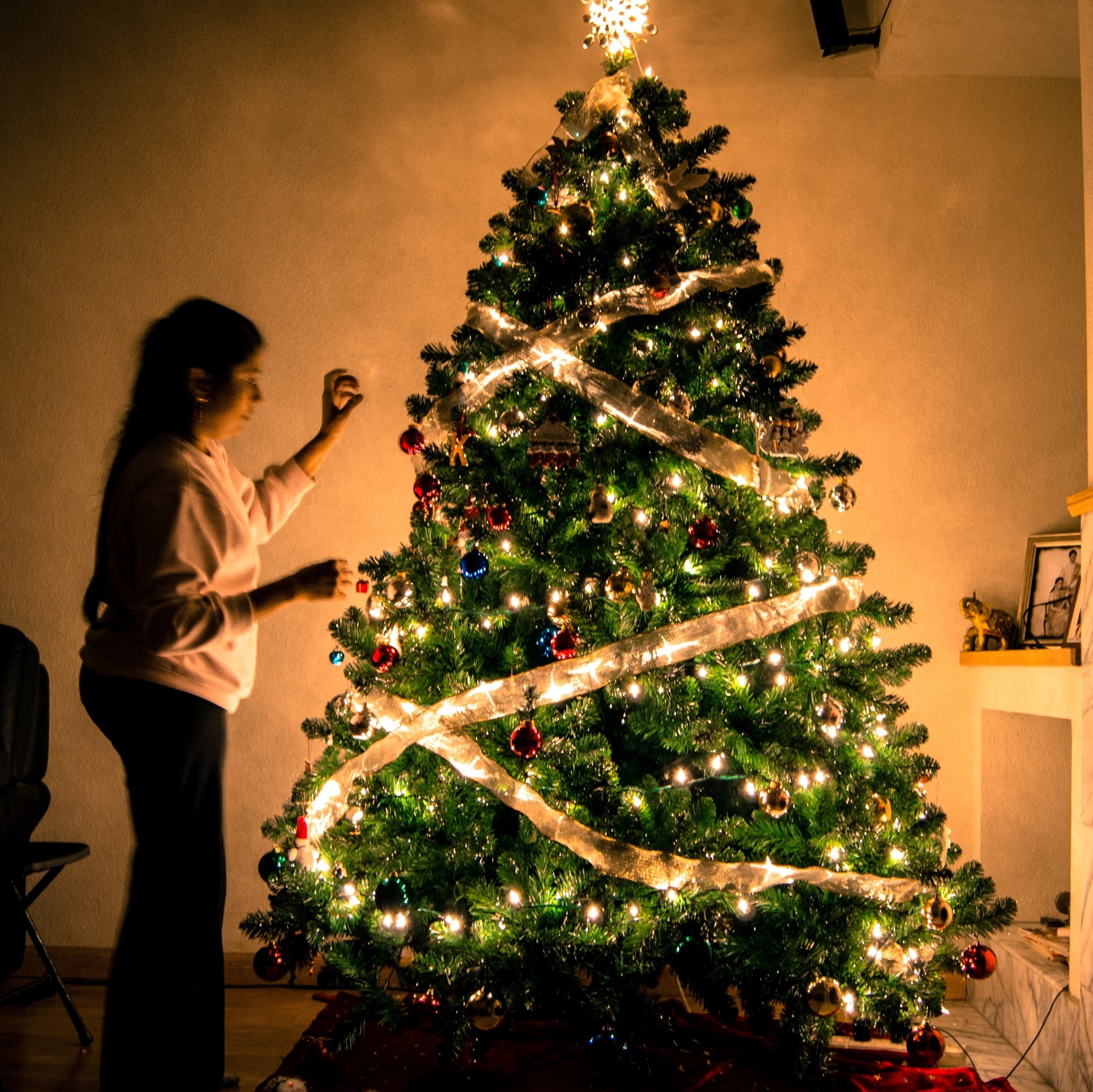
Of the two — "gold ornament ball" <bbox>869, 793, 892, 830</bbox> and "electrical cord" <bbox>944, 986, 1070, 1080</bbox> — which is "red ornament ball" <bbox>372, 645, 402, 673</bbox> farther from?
"electrical cord" <bbox>944, 986, 1070, 1080</bbox>

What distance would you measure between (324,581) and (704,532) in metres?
0.58

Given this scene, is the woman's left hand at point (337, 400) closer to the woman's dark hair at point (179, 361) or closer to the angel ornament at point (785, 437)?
the woman's dark hair at point (179, 361)

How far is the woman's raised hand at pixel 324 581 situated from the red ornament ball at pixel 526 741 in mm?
349

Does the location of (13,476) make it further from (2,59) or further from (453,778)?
(453,778)

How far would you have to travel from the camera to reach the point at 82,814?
7.32ft

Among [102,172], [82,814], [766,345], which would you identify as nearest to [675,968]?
[766,345]

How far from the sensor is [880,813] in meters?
1.26

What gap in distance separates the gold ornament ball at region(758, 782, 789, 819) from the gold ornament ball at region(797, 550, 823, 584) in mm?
295

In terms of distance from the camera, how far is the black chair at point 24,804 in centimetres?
174

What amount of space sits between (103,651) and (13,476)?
4.19ft

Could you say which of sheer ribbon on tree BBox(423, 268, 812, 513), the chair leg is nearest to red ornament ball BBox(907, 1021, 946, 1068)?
sheer ribbon on tree BBox(423, 268, 812, 513)

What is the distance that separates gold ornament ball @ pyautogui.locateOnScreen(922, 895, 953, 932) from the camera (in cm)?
123

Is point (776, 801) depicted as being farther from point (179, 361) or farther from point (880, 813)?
point (179, 361)

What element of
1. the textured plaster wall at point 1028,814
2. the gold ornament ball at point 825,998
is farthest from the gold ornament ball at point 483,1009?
the textured plaster wall at point 1028,814
